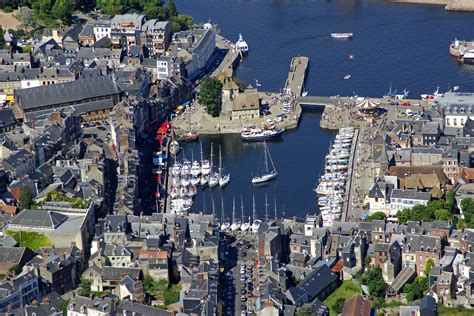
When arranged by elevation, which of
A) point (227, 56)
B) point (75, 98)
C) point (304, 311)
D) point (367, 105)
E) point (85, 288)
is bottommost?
point (304, 311)

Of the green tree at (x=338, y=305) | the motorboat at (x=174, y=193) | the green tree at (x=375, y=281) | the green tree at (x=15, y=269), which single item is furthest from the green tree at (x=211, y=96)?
the green tree at (x=338, y=305)

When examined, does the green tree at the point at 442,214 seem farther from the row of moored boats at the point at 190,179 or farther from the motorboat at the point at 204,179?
the motorboat at the point at 204,179

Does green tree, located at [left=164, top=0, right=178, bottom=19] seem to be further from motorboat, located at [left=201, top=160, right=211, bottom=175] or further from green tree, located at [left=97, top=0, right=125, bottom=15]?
motorboat, located at [left=201, top=160, right=211, bottom=175]

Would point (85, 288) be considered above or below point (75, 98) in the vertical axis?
below

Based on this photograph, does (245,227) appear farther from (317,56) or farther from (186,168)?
(317,56)

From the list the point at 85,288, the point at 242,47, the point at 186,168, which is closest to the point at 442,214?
the point at 186,168
